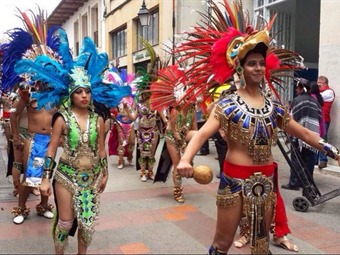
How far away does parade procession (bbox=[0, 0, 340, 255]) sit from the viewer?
116 inches

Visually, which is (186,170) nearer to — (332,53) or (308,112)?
(308,112)

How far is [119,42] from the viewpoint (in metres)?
22.9

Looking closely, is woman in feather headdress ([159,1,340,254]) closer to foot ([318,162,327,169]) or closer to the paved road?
the paved road

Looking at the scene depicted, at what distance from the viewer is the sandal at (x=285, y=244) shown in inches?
164

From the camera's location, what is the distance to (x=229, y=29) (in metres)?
3.35

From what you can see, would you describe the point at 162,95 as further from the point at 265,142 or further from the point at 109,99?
the point at 265,142

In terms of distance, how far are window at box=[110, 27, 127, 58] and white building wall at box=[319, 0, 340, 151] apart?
47.8ft

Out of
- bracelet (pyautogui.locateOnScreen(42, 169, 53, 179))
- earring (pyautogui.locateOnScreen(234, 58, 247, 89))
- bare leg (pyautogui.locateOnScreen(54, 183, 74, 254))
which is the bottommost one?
bare leg (pyautogui.locateOnScreen(54, 183, 74, 254))

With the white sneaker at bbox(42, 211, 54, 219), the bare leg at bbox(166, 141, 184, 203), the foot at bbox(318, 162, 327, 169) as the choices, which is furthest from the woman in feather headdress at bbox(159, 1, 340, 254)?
the foot at bbox(318, 162, 327, 169)

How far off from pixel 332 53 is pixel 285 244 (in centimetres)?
534

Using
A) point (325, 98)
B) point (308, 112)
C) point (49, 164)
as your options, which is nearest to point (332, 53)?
point (325, 98)

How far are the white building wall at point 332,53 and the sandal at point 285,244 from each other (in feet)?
14.9

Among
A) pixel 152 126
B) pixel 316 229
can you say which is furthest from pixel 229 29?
pixel 152 126

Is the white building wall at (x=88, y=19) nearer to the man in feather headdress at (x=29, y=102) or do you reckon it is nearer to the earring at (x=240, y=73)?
the man in feather headdress at (x=29, y=102)
